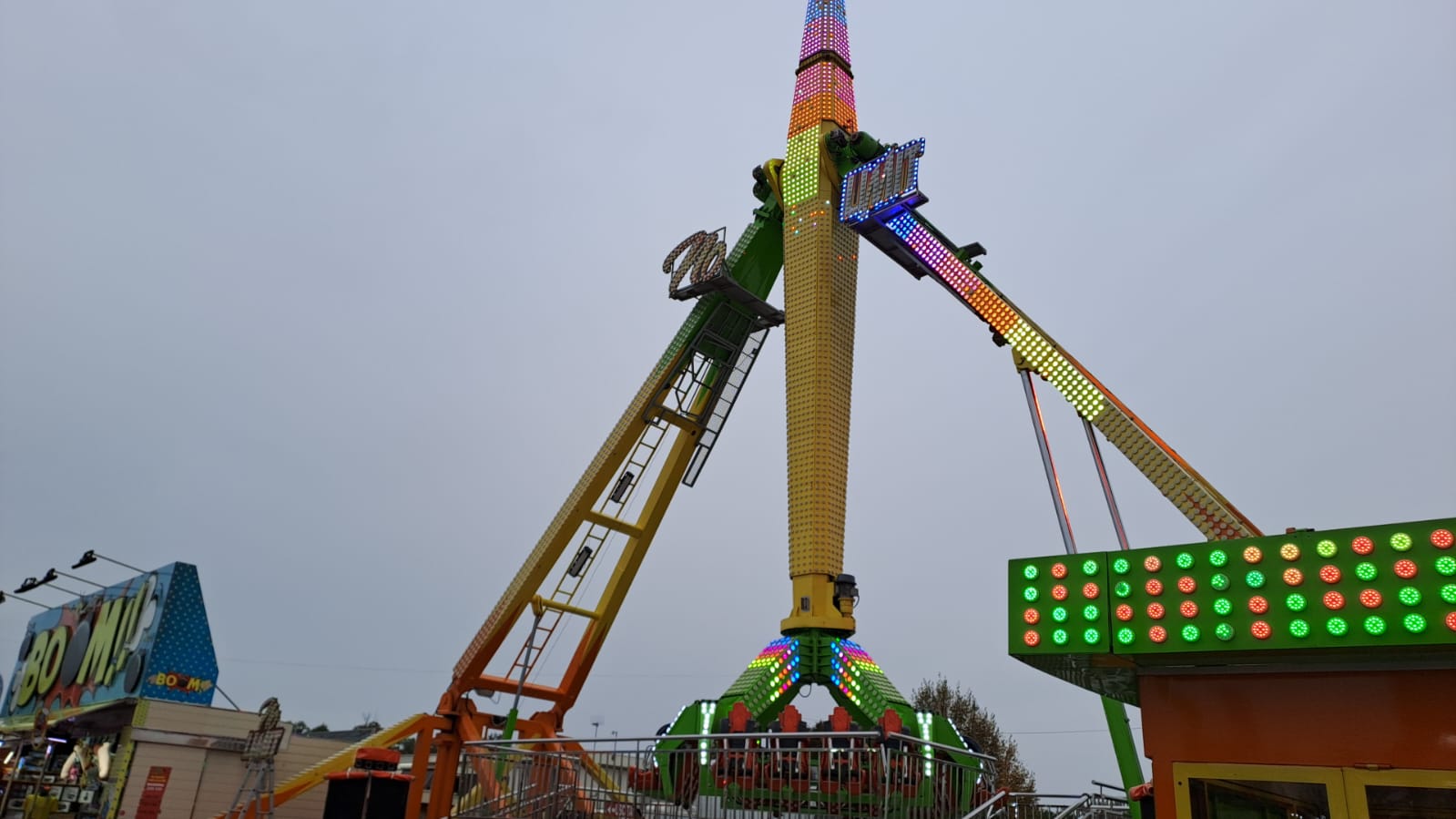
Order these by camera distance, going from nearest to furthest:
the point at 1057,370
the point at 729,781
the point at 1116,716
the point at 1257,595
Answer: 1. the point at 1257,595
2. the point at 729,781
3. the point at 1116,716
4. the point at 1057,370

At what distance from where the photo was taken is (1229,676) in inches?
317

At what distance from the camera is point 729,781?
1128cm

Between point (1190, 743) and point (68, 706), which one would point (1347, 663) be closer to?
point (1190, 743)

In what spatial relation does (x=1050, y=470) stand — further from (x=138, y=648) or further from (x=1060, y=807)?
(x=138, y=648)

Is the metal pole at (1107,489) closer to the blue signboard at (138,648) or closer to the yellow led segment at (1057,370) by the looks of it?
the yellow led segment at (1057,370)

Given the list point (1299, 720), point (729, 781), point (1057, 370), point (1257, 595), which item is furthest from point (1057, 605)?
point (1057, 370)

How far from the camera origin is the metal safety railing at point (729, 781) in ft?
31.3

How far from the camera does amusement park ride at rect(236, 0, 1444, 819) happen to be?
17.0 m

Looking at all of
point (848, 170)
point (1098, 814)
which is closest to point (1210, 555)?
point (1098, 814)

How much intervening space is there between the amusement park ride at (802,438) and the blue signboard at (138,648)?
655 centimetres

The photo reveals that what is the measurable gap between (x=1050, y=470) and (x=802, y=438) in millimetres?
6170

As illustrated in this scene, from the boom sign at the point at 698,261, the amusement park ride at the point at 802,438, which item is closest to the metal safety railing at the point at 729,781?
the amusement park ride at the point at 802,438

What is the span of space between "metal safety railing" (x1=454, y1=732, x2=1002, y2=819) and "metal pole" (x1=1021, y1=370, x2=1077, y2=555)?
147 inches

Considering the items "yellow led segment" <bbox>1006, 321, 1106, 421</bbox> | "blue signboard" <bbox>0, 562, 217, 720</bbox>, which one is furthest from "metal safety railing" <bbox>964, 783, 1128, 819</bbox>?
"blue signboard" <bbox>0, 562, 217, 720</bbox>
